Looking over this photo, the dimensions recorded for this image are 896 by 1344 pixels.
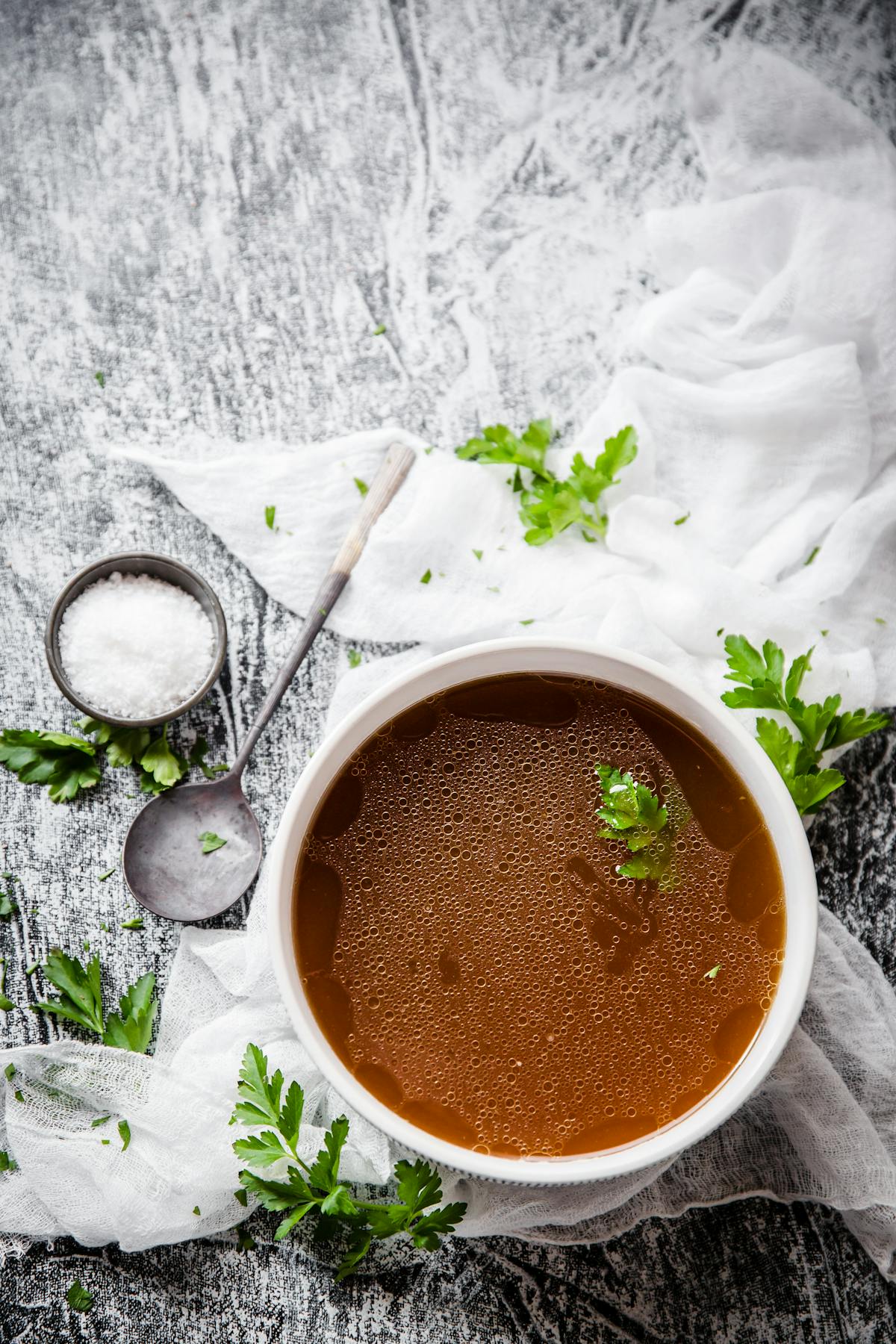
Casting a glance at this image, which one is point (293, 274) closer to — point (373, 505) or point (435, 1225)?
point (373, 505)

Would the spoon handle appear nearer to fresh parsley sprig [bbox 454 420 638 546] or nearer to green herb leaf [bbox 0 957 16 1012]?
fresh parsley sprig [bbox 454 420 638 546]

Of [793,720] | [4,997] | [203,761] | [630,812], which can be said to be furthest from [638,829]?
[4,997]

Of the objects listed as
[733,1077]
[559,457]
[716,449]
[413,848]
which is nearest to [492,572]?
[559,457]

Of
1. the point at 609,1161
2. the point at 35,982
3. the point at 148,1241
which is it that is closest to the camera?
the point at 609,1161

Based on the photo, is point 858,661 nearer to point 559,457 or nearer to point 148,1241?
point 559,457

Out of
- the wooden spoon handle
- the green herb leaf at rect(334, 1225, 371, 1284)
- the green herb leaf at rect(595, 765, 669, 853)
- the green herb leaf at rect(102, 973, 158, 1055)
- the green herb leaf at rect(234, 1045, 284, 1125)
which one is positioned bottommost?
the green herb leaf at rect(334, 1225, 371, 1284)

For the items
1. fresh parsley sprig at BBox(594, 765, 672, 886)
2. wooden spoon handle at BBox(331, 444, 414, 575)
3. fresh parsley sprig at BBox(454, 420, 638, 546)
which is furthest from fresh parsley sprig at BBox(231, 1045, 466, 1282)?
fresh parsley sprig at BBox(454, 420, 638, 546)
